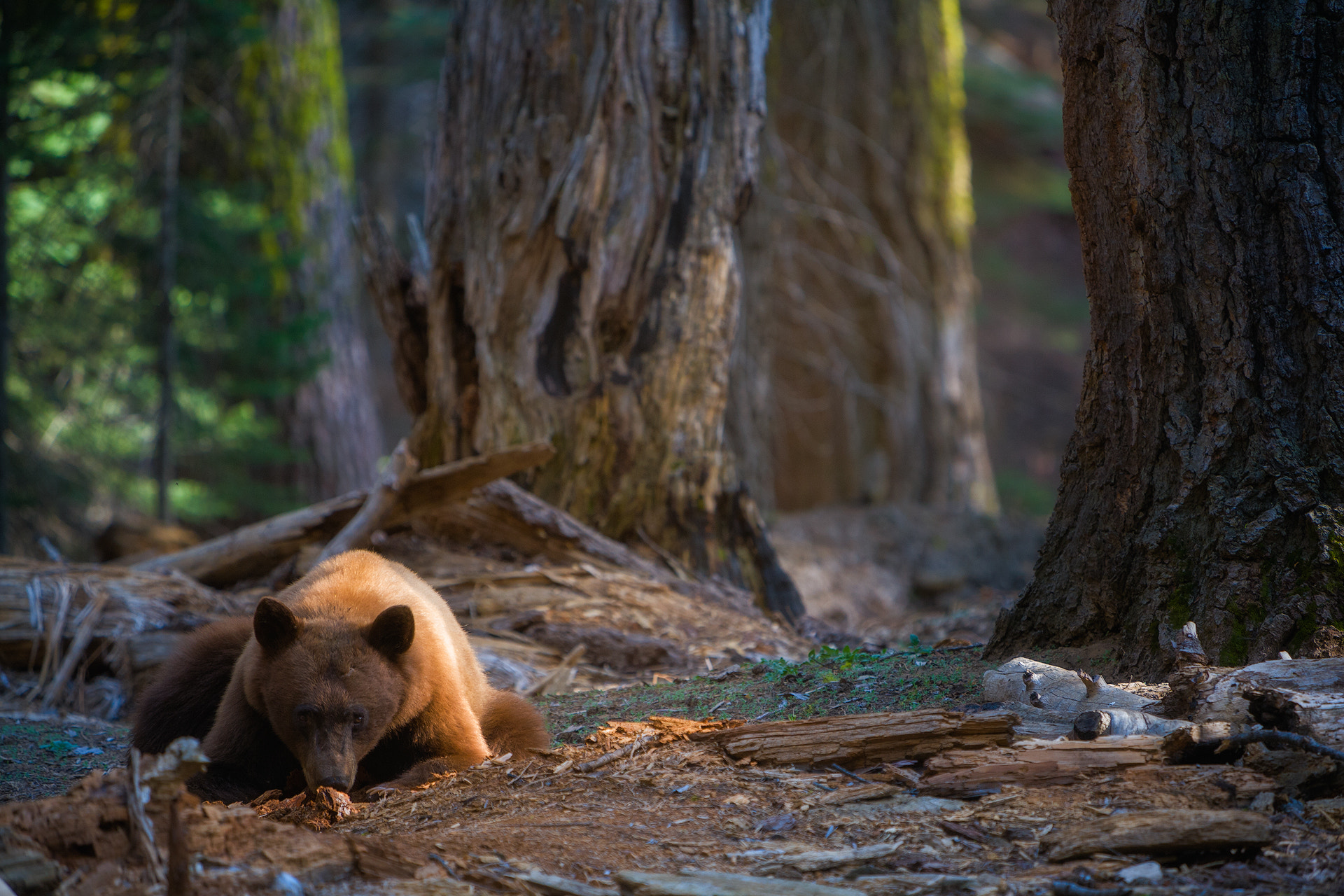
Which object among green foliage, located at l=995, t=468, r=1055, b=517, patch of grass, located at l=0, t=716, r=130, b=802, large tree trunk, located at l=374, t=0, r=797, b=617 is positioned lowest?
green foliage, located at l=995, t=468, r=1055, b=517

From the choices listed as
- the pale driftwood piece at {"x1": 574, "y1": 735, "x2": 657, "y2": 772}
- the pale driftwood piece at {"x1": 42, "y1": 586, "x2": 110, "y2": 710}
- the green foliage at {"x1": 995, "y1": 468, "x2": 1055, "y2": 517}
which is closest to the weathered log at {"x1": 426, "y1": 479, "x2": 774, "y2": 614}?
the pale driftwood piece at {"x1": 42, "y1": 586, "x2": 110, "y2": 710}

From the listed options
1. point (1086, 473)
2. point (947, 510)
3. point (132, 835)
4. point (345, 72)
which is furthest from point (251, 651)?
point (345, 72)

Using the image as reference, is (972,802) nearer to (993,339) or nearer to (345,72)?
(345,72)

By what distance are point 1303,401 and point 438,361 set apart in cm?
558

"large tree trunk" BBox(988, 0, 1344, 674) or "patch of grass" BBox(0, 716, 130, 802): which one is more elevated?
"large tree trunk" BBox(988, 0, 1344, 674)

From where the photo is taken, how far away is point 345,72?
20.3 m

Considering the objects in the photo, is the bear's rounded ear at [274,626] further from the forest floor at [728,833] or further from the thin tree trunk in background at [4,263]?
the thin tree trunk in background at [4,263]

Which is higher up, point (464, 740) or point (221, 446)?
point (221, 446)

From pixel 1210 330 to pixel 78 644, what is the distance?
18.9 feet

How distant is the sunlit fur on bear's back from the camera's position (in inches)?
153

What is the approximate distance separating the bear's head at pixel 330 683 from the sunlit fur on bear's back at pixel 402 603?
0.09 m

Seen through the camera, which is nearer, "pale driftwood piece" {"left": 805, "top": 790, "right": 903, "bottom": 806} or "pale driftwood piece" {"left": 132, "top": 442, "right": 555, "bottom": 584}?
"pale driftwood piece" {"left": 805, "top": 790, "right": 903, "bottom": 806}

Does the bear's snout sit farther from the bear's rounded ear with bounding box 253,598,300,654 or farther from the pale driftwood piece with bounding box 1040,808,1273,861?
the pale driftwood piece with bounding box 1040,808,1273,861

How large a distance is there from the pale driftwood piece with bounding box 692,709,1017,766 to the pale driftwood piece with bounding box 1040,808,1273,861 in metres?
0.58
